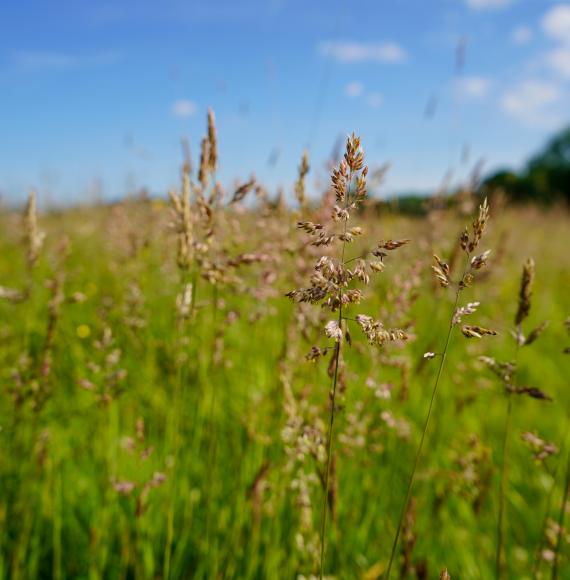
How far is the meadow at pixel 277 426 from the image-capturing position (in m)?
1.29

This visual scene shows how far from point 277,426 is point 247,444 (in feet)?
0.48

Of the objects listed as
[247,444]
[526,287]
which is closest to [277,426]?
[247,444]

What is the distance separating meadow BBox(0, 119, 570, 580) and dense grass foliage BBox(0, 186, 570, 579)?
0.5 inches

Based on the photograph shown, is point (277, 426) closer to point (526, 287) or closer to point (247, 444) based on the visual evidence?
point (247, 444)

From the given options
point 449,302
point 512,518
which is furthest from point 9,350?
point 449,302

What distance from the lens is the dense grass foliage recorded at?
1.67 m

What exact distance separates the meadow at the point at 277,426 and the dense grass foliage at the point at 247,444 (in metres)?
0.01

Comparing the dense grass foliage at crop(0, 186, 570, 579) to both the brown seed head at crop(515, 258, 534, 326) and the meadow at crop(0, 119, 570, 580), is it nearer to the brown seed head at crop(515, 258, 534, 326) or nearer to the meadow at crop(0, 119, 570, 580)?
the meadow at crop(0, 119, 570, 580)

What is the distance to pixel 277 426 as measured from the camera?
87.0 inches

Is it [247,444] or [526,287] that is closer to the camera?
[526,287]

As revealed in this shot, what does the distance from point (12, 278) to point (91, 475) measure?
353 centimetres

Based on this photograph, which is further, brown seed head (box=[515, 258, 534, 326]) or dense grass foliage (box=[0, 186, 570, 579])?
dense grass foliage (box=[0, 186, 570, 579])

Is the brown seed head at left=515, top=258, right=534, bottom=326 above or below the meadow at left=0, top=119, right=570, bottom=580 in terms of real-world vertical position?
above

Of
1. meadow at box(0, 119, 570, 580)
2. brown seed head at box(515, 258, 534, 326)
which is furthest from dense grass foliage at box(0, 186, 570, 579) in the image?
A: brown seed head at box(515, 258, 534, 326)
